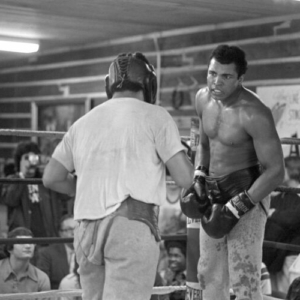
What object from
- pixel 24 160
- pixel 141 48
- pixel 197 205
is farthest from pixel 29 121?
pixel 197 205

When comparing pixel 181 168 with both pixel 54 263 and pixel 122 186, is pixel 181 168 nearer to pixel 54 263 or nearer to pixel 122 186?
pixel 122 186

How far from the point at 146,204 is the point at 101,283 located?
32 centimetres

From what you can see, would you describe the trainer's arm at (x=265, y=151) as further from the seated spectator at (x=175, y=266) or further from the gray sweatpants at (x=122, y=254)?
the seated spectator at (x=175, y=266)

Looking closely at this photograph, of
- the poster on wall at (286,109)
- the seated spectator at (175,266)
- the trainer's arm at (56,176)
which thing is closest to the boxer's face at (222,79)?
the trainer's arm at (56,176)

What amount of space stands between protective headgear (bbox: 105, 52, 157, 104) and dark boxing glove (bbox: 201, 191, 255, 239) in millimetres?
670

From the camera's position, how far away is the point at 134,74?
2.71m

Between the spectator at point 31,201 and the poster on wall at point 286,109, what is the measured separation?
219cm

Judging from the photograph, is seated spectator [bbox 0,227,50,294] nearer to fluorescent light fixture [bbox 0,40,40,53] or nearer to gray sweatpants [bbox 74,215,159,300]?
gray sweatpants [bbox 74,215,159,300]

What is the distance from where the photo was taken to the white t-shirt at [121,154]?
258cm

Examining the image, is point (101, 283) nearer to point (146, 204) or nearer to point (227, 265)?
point (146, 204)

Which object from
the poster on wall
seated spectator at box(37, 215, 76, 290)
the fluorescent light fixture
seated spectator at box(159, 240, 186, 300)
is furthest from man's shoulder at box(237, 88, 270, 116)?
the fluorescent light fixture

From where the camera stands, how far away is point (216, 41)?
7.66 meters

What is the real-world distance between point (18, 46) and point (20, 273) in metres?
4.86

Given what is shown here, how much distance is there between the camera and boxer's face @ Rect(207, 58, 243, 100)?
3205 millimetres
